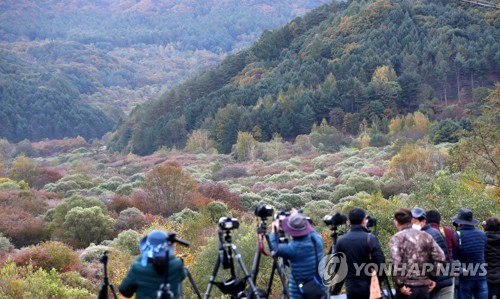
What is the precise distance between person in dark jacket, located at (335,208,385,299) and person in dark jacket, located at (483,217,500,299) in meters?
2.08

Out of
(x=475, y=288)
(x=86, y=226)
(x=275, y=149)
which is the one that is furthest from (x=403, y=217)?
(x=275, y=149)

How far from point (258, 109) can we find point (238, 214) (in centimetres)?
5959

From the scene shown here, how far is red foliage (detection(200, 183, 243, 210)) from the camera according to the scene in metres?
40.5

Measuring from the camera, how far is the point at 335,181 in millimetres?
49812

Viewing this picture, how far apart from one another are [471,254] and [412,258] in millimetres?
1682

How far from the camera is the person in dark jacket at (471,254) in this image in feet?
25.9

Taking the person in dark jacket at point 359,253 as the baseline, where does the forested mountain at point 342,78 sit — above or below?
above

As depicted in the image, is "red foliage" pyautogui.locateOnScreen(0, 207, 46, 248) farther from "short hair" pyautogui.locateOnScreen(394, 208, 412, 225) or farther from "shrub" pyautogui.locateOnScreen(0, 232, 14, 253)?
"short hair" pyautogui.locateOnScreen(394, 208, 412, 225)

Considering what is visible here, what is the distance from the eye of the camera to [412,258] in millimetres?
6617

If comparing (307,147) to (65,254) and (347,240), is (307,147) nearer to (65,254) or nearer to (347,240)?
(65,254)

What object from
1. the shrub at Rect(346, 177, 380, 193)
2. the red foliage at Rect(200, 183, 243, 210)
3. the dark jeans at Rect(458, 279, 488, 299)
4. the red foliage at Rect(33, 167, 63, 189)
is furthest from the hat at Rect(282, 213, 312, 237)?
the red foliage at Rect(33, 167, 63, 189)

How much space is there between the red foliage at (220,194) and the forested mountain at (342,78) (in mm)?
42147

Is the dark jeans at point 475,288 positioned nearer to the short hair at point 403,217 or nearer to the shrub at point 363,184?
the short hair at point 403,217

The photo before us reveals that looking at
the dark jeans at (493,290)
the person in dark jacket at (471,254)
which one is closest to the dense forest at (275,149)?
the dark jeans at (493,290)
